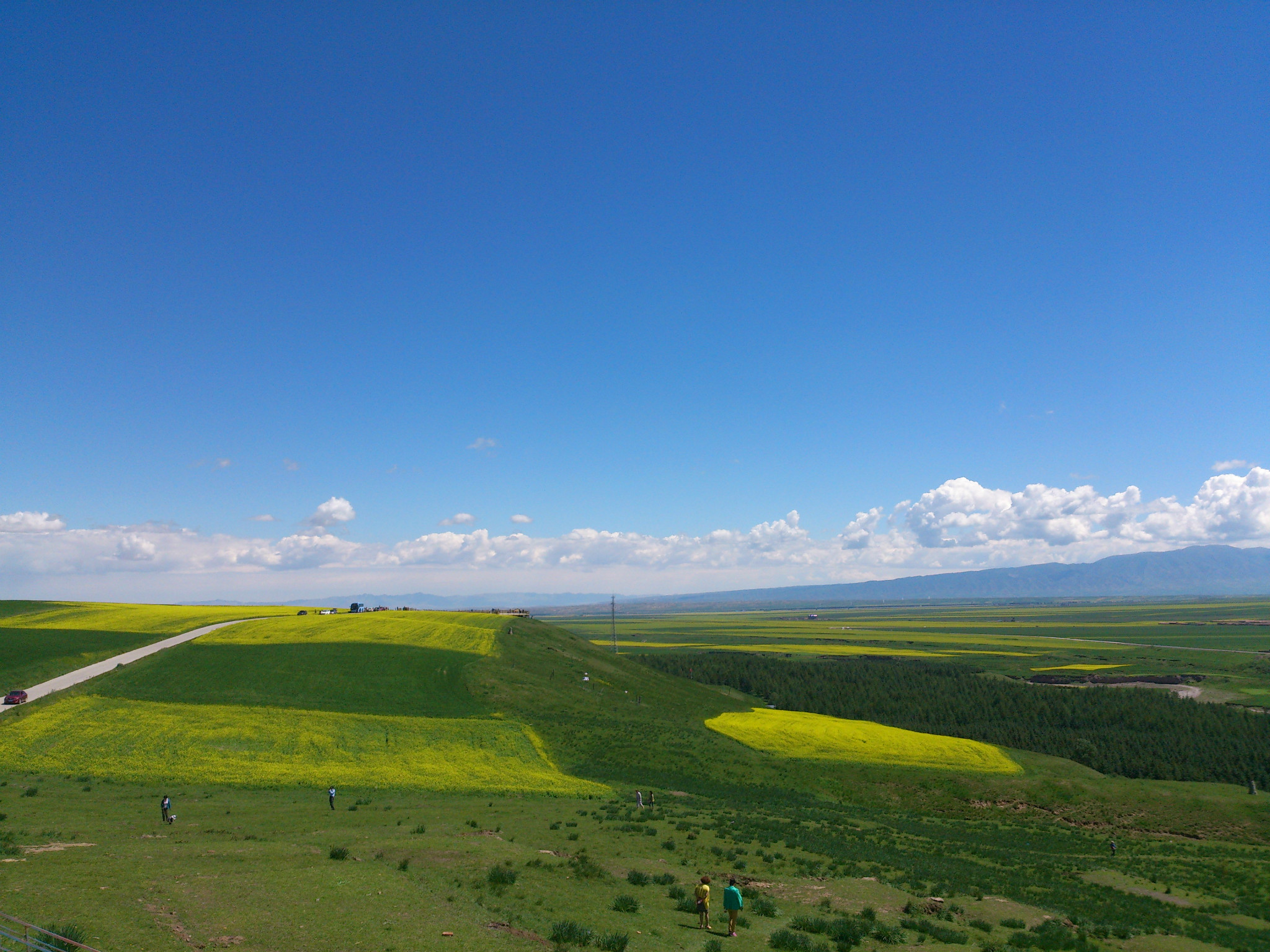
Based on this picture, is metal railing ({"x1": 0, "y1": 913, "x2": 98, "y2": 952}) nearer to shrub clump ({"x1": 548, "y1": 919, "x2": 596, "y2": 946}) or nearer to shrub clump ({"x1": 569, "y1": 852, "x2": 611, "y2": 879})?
shrub clump ({"x1": 548, "y1": 919, "x2": 596, "y2": 946})

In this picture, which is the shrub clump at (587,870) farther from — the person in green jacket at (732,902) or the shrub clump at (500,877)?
the person in green jacket at (732,902)

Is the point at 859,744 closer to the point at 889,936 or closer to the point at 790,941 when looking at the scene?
the point at 889,936

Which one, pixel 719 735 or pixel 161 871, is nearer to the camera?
pixel 161 871

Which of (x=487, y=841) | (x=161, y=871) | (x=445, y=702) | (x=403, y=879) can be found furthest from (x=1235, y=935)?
(x=445, y=702)

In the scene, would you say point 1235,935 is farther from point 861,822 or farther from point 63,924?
point 63,924

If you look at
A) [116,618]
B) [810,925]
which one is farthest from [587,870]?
[116,618]

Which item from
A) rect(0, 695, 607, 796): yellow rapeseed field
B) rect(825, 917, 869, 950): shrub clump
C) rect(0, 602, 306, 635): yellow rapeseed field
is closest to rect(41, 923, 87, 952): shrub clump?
rect(825, 917, 869, 950): shrub clump
